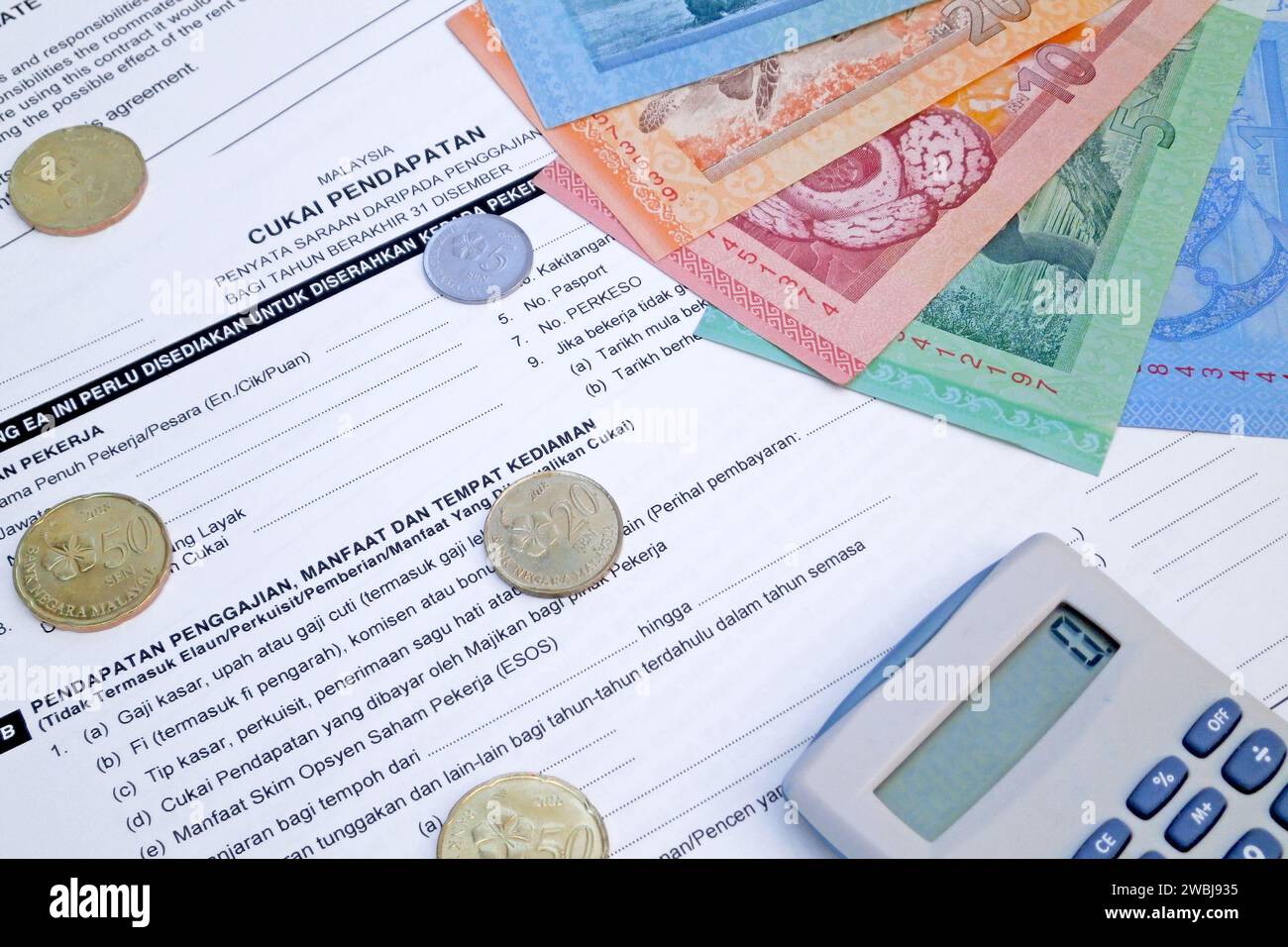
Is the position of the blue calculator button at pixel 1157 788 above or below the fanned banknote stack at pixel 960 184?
below

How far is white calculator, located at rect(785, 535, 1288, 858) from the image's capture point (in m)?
0.42

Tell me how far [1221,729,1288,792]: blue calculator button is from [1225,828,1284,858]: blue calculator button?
0.02 m

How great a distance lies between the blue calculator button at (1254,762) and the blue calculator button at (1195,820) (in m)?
0.01

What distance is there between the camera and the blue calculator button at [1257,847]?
42 cm

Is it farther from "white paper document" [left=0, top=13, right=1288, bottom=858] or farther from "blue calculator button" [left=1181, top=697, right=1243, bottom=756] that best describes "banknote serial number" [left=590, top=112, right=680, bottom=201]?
"blue calculator button" [left=1181, top=697, right=1243, bottom=756]

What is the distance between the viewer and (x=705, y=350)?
1.81ft

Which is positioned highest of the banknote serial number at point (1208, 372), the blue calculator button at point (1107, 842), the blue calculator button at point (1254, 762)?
the banknote serial number at point (1208, 372)

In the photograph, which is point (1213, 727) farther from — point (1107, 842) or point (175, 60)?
point (175, 60)

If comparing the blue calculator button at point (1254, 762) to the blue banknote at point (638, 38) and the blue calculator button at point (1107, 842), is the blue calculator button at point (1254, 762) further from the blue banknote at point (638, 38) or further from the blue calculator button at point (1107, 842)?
the blue banknote at point (638, 38)

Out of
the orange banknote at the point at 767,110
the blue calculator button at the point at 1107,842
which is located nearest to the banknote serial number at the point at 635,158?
the orange banknote at the point at 767,110

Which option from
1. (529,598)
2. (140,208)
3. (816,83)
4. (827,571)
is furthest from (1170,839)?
(140,208)

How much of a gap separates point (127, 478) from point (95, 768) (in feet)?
0.43

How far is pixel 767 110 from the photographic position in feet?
1.98
